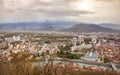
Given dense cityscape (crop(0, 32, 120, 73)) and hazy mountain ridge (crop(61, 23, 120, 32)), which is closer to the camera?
dense cityscape (crop(0, 32, 120, 73))

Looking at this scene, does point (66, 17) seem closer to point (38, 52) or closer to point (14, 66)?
point (38, 52)

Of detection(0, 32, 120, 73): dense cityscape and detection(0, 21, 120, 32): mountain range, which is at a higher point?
detection(0, 21, 120, 32): mountain range

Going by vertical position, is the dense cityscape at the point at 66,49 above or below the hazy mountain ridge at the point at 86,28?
below

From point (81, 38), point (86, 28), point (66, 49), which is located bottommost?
point (66, 49)

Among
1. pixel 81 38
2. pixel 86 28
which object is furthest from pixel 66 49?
pixel 86 28

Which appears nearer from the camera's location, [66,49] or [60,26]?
[66,49]

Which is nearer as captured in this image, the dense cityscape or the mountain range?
the dense cityscape

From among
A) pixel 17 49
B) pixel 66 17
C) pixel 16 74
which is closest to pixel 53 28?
pixel 66 17

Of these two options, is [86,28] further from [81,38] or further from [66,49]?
[66,49]
